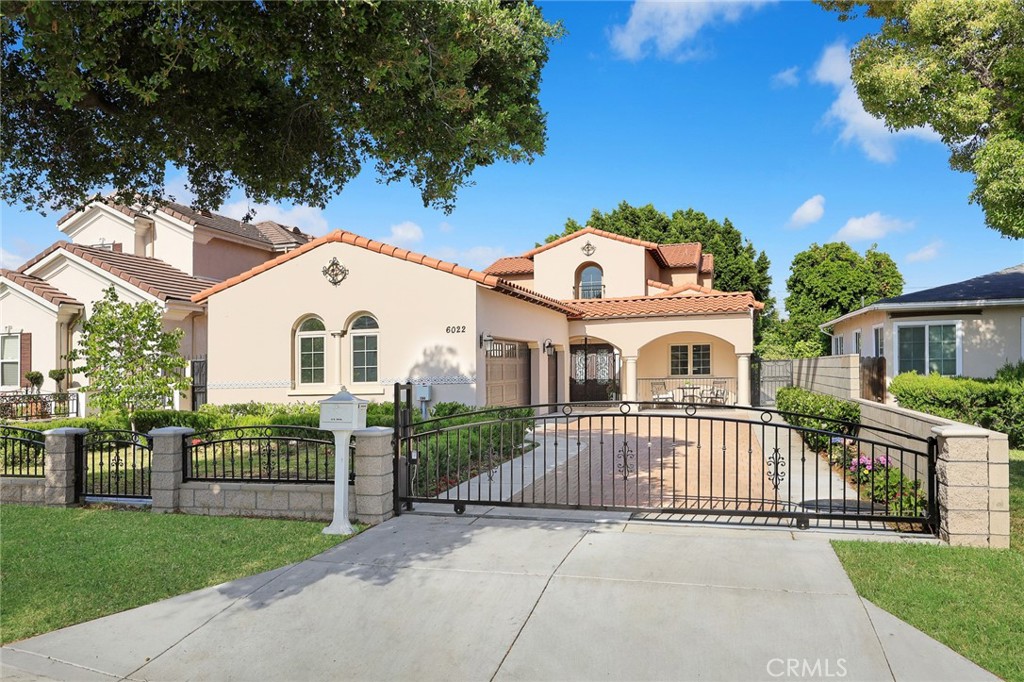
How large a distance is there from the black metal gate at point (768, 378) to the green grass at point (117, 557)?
1998 cm

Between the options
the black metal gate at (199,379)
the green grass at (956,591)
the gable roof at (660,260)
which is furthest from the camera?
the gable roof at (660,260)

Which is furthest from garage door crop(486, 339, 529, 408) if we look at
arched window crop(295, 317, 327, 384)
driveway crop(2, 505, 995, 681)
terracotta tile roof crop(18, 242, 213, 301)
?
Answer: driveway crop(2, 505, 995, 681)

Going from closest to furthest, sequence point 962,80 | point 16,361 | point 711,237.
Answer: point 962,80 → point 16,361 → point 711,237

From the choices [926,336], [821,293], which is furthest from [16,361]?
[821,293]

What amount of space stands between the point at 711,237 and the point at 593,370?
1870 cm

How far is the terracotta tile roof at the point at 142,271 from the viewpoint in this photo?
19953 mm

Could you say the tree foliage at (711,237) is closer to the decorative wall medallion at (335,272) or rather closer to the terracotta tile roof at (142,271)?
the terracotta tile roof at (142,271)

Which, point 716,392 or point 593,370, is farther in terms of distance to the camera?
point 593,370

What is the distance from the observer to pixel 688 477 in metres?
10.4

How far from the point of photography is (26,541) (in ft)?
22.9

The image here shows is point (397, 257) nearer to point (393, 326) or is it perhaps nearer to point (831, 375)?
point (393, 326)

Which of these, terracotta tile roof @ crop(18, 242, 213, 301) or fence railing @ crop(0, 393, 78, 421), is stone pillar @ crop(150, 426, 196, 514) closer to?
terracotta tile roof @ crop(18, 242, 213, 301)

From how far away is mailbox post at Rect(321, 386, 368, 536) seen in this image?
7.18 metres
